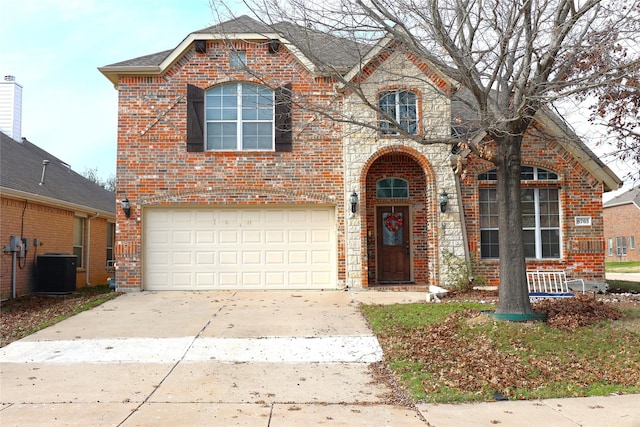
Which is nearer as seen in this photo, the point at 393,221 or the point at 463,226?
the point at 463,226

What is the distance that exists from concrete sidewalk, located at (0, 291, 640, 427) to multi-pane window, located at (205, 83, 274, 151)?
15.4ft

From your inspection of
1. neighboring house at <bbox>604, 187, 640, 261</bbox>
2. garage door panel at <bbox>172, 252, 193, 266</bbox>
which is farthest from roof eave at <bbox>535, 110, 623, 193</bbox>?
neighboring house at <bbox>604, 187, 640, 261</bbox>

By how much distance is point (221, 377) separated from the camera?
6.86 meters

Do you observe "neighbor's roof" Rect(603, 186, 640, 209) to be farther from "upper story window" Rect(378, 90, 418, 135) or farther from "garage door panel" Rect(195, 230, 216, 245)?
"garage door panel" Rect(195, 230, 216, 245)

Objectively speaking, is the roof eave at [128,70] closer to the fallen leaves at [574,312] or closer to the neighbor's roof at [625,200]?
the fallen leaves at [574,312]

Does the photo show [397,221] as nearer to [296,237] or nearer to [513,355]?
[296,237]

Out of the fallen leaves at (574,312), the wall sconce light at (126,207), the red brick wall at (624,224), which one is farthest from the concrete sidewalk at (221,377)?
the red brick wall at (624,224)

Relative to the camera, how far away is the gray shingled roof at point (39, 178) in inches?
575

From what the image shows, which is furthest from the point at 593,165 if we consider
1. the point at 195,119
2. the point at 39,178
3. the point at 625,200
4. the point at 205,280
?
the point at 625,200

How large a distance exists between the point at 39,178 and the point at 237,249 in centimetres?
713

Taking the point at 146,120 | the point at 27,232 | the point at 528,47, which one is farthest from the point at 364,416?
the point at 27,232

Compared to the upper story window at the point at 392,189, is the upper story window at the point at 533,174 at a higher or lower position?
higher

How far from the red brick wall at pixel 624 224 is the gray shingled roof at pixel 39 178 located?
125 ft

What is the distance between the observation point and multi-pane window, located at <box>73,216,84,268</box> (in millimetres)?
17547
